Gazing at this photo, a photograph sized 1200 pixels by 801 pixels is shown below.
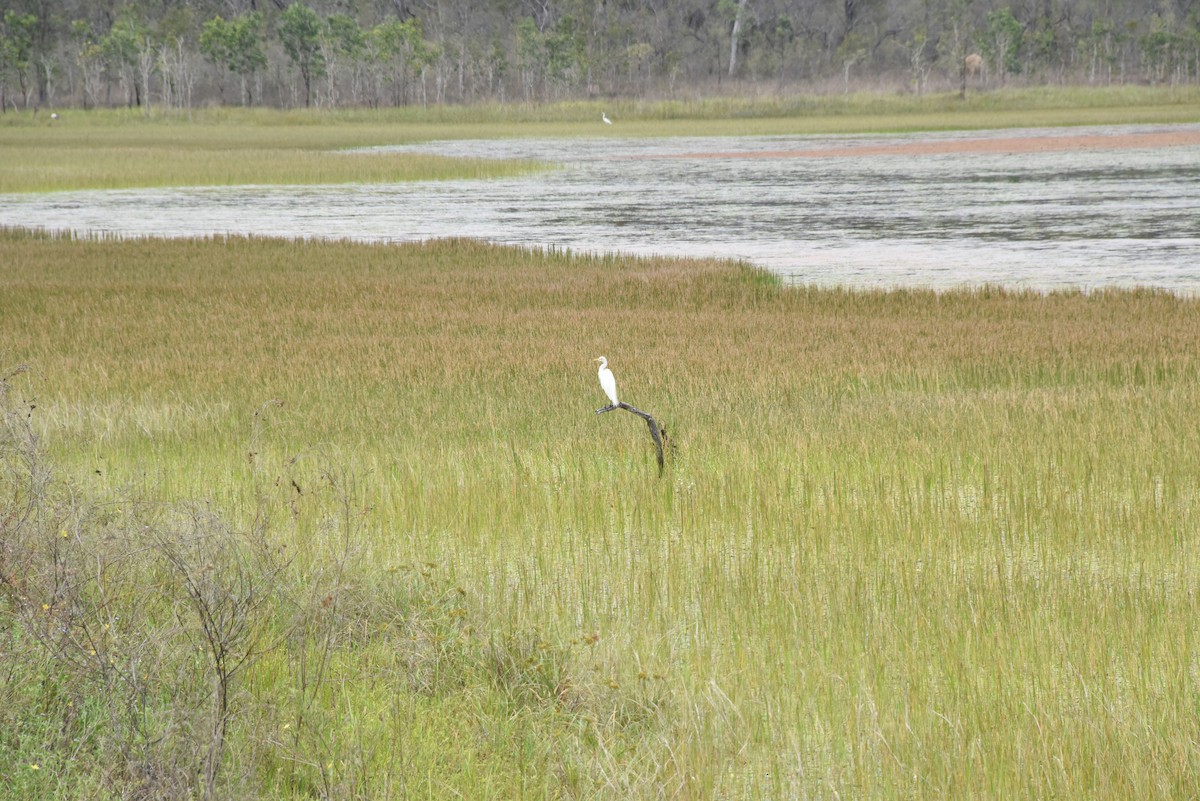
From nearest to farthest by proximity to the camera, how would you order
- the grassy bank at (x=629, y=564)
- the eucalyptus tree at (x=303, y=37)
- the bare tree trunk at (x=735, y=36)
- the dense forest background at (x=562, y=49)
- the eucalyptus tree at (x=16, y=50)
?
1. the grassy bank at (x=629, y=564)
2. the eucalyptus tree at (x=16, y=50)
3. the eucalyptus tree at (x=303, y=37)
4. the dense forest background at (x=562, y=49)
5. the bare tree trunk at (x=735, y=36)

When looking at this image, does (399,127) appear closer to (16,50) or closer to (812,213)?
(16,50)

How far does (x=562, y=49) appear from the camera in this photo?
357 feet

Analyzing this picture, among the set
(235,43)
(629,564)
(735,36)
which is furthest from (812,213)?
(735,36)

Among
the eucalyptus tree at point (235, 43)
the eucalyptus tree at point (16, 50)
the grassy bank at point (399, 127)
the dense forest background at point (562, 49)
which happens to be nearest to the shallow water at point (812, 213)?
the grassy bank at point (399, 127)

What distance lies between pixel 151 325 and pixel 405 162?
33234mm

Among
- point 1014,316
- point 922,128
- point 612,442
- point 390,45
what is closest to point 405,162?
point 922,128

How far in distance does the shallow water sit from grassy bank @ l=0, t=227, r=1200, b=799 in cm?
609

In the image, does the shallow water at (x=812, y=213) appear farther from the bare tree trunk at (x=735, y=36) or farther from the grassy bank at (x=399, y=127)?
the bare tree trunk at (x=735, y=36)

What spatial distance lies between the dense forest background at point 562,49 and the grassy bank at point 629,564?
86297 mm

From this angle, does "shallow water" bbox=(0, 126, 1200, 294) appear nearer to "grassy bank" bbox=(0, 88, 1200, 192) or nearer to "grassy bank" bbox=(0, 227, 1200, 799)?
"grassy bank" bbox=(0, 88, 1200, 192)

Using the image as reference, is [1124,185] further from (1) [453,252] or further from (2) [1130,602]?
(2) [1130,602]

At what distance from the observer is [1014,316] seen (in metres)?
15.0

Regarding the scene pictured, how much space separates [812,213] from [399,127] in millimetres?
60884

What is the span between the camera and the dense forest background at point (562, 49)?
341 ft
